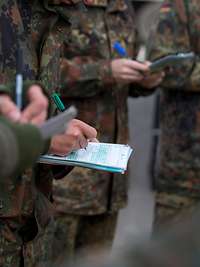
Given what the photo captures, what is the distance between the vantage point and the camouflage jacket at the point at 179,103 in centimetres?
318

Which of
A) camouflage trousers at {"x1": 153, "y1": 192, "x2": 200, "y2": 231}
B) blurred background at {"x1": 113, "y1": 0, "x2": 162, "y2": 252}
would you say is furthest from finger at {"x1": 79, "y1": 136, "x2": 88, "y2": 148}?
blurred background at {"x1": 113, "y1": 0, "x2": 162, "y2": 252}

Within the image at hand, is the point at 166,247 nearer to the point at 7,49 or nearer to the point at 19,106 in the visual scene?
the point at 19,106

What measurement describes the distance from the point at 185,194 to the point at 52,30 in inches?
74.5

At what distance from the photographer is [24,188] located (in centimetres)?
169

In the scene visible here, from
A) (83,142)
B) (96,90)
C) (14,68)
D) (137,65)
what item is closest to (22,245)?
(83,142)

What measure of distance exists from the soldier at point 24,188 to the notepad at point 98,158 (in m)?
0.03

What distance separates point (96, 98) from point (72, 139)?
1.18 m

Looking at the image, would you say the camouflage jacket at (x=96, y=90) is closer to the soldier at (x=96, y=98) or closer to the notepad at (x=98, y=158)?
the soldier at (x=96, y=98)

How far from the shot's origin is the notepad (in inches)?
61.1

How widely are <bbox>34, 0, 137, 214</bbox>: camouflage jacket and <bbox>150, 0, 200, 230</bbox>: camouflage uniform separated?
1.19ft

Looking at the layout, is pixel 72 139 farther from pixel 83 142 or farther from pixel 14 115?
pixel 14 115

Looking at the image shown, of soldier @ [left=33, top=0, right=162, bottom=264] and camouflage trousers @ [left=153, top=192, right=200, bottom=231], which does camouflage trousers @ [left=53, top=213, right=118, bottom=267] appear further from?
camouflage trousers @ [left=153, top=192, right=200, bottom=231]

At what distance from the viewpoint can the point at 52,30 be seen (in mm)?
1743

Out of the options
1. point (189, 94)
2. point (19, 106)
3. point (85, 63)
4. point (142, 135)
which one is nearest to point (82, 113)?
point (85, 63)
